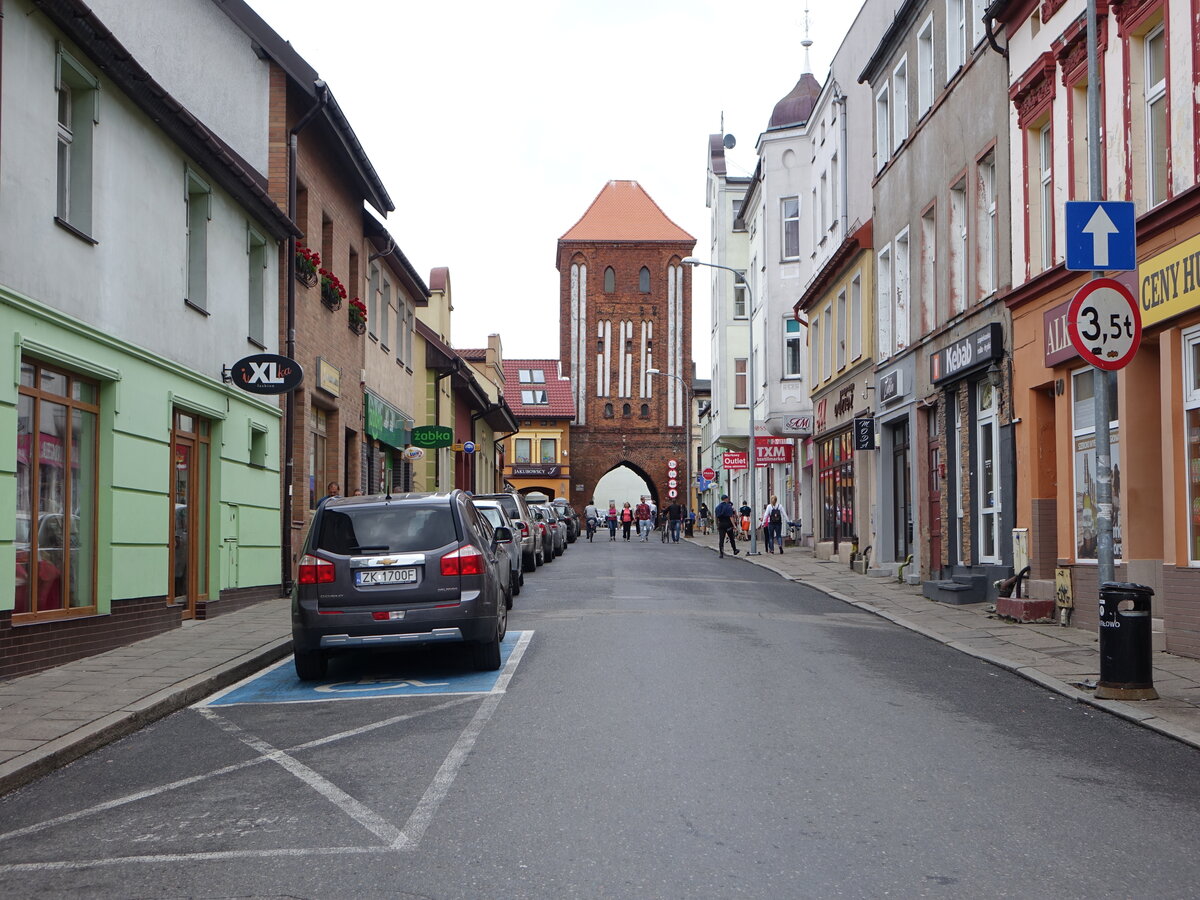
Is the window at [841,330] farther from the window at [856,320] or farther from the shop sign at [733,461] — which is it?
the shop sign at [733,461]

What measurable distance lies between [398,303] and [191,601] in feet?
53.8

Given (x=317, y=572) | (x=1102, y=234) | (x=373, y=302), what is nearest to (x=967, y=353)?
(x=1102, y=234)

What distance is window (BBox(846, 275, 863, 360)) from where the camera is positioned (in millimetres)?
28500

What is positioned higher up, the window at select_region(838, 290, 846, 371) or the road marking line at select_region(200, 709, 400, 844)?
the window at select_region(838, 290, 846, 371)

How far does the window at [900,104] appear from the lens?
79.0 feet

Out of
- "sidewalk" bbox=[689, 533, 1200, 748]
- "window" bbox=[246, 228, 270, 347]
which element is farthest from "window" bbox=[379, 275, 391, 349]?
"sidewalk" bbox=[689, 533, 1200, 748]

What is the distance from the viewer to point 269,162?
2045cm

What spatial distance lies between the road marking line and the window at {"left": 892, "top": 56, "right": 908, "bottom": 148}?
18.4 meters

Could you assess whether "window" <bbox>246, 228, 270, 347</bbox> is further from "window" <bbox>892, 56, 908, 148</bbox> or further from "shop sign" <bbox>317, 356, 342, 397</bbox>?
"window" <bbox>892, 56, 908, 148</bbox>

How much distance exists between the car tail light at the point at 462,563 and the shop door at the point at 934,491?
12.3m

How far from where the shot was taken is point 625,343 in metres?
84.4

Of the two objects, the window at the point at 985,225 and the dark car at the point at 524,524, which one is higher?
the window at the point at 985,225

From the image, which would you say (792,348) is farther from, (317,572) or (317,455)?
(317,572)

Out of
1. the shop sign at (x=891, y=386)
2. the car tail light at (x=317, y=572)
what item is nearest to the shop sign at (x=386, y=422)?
the shop sign at (x=891, y=386)
